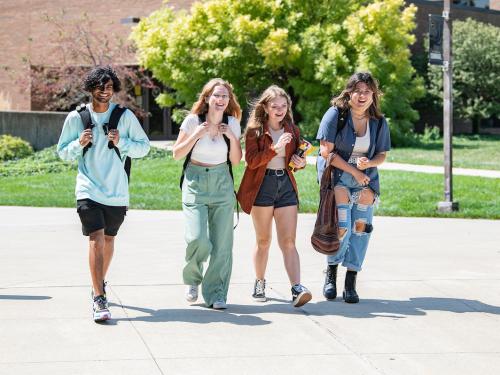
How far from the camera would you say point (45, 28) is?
39.5 m

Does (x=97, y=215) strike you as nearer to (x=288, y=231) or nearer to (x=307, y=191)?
(x=288, y=231)

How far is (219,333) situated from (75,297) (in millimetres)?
1648

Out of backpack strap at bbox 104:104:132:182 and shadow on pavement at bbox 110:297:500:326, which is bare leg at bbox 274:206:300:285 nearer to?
shadow on pavement at bbox 110:297:500:326

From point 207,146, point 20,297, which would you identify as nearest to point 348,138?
point 207,146

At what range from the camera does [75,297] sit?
736cm

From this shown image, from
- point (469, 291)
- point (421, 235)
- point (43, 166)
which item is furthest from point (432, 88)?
point (469, 291)

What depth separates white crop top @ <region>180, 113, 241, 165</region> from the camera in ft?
23.0

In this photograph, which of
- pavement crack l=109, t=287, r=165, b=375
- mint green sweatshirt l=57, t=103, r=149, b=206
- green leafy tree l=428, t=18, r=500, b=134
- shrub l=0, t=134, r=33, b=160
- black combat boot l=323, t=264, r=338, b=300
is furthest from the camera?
green leafy tree l=428, t=18, r=500, b=134

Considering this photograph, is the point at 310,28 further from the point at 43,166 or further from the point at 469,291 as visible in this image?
the point at 469,291

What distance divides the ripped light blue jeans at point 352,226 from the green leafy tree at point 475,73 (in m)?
30.6

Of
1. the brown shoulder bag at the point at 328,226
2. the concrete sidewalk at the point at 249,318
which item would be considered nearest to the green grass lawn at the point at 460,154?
the concrete sidewalk at the point at 249,318

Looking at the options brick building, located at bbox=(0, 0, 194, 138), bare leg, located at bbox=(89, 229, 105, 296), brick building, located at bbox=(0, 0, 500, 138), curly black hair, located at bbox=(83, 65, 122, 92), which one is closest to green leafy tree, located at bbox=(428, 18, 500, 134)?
brick building, located at bbox=(0, 0, 500, 138)

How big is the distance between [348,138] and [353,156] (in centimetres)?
15

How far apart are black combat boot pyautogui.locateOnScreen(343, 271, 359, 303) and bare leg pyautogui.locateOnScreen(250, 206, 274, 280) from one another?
2.15 feet
